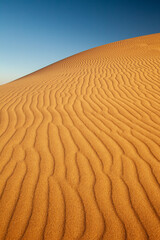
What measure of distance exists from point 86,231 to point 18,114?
287 centimetres

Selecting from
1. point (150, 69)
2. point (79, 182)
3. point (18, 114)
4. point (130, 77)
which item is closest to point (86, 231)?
point (79, 182)

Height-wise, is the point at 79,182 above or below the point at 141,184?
above

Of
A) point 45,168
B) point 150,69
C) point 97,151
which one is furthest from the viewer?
point 150,69

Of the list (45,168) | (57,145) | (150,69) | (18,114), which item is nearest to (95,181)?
(45,168)

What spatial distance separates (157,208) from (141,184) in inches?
11.9

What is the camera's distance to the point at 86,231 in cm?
146

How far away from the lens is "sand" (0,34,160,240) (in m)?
1.50

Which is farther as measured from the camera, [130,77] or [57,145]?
[130,77]

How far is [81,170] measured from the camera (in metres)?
2.12

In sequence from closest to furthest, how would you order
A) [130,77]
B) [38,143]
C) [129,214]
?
[129,214]
[38,143]
[130,77]

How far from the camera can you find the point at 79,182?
1.94 m

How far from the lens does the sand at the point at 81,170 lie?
4.93ft

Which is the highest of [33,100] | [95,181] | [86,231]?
[33,100]

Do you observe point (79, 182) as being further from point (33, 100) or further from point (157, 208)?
point (33, 100)
